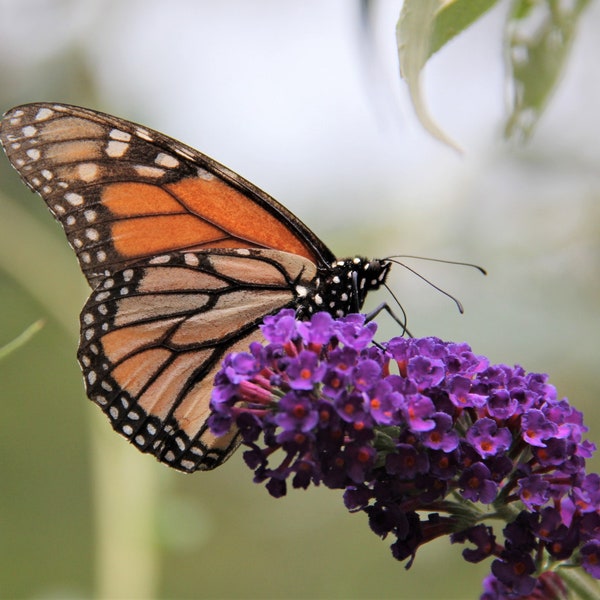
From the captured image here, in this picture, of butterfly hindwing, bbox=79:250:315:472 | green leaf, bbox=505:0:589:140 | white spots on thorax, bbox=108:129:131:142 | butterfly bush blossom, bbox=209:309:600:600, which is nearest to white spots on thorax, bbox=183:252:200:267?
butterfly hindwing, bbox=79:250:315:472

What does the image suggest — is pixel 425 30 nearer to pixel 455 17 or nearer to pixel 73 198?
pixel 455 17

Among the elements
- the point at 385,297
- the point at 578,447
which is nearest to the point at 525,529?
the point at 578,447

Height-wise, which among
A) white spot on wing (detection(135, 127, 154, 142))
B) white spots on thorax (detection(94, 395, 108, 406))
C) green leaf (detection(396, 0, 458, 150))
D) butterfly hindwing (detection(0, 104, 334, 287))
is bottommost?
white spots on thorax (detection(94, 395, 108, 406))

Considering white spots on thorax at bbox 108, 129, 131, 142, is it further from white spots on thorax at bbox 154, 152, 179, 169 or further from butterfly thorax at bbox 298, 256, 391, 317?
butterfly thorax at bbox 298, 256, 391, 317

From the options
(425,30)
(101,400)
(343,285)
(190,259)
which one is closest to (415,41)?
(425,30)

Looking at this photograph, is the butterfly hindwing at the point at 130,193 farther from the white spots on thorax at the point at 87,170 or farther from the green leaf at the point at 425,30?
the green leaf at the point at 425,30

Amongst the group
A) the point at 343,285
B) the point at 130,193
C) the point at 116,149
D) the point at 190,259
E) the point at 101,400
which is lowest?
the point at 101,400

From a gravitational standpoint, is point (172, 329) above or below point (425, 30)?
below
